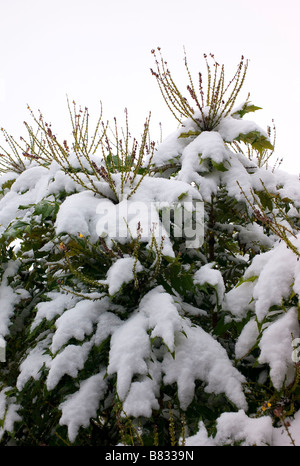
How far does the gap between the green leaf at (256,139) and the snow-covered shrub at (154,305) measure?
0.04ft

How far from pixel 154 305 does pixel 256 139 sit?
1331 millimetres

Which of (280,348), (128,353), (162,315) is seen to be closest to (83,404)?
(128,353)

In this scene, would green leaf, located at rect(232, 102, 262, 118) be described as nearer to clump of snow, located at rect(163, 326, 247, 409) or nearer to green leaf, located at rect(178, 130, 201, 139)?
green leaf, located at rect(178, 130, 201, 139)

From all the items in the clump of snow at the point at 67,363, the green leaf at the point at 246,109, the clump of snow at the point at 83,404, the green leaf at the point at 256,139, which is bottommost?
the clump of snow at the point at 83,404

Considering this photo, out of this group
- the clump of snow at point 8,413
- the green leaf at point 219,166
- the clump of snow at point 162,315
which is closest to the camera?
the clump of snow at point 162,315

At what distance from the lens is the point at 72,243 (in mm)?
1990

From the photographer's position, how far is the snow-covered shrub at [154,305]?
157cm

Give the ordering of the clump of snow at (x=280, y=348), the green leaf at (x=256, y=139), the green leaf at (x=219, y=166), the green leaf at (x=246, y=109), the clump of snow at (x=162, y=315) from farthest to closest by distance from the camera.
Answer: the green leaf at (x=246, y=109) < the green leaf at (x=256, y=139) < the green leaf at (x=219, y=166) < the clump of snow at (x=162, y=315) < the clump of snow at (x=280, y=348)

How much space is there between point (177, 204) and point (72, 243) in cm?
60

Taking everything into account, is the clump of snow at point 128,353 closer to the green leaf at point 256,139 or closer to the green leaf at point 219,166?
the green leaf at point 219,166

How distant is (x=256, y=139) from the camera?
244 cm

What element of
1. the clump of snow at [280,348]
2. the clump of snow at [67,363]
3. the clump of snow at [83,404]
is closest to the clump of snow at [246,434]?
the clump of snow at [280,348]
